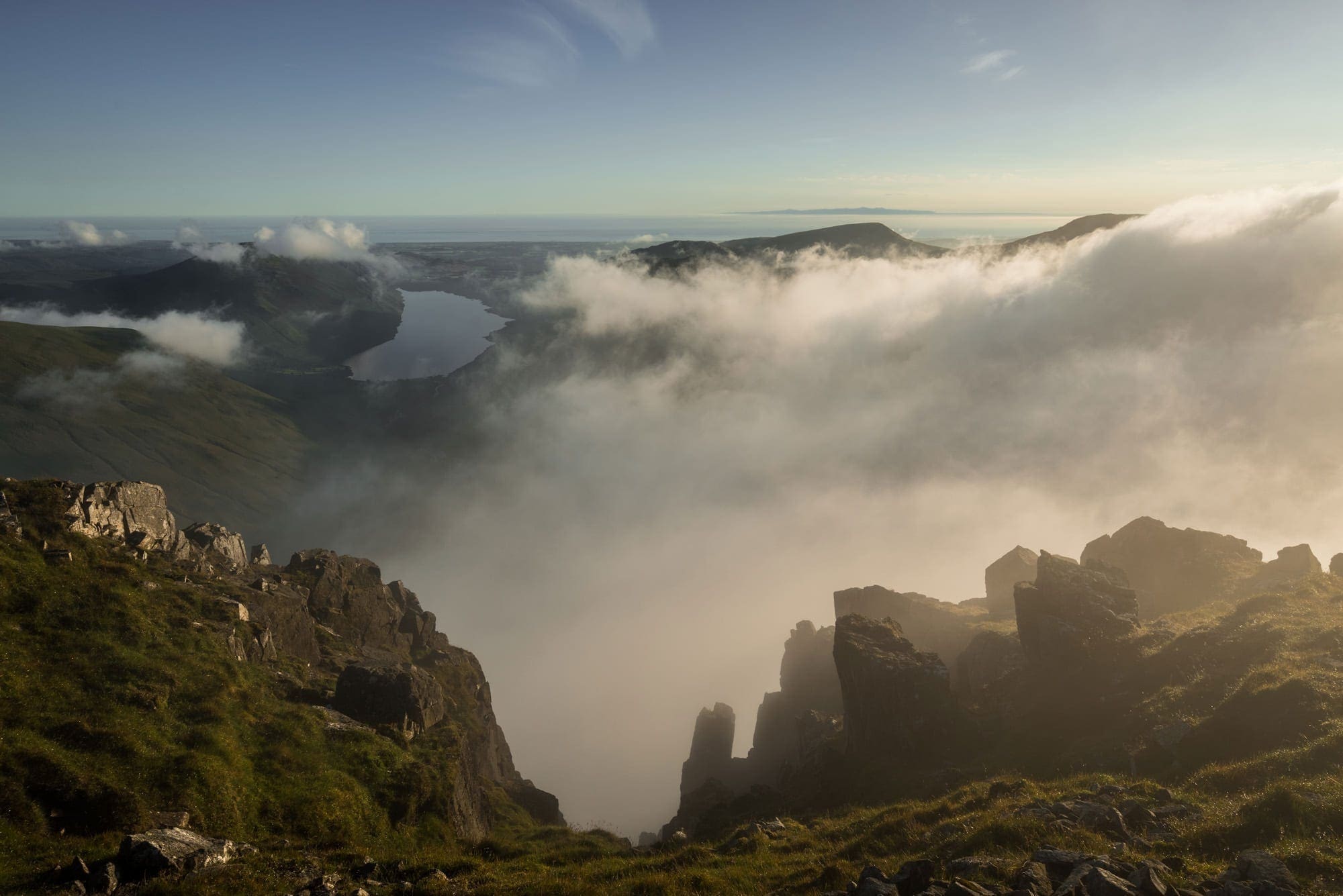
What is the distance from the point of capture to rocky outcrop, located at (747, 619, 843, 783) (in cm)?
9881

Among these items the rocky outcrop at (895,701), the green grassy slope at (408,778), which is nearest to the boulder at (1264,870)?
the green grassy slope at (408,778)

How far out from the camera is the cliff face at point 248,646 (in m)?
39.4

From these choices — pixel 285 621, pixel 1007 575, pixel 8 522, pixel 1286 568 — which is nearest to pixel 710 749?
pixel 1007 575

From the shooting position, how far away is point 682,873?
1092 inches

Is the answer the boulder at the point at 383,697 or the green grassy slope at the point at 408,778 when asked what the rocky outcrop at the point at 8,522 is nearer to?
the green grassy slope at the point at 408,778

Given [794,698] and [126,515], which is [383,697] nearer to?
[126,515]

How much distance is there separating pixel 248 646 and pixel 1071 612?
67.8m

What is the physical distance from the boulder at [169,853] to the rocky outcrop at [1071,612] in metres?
58.8

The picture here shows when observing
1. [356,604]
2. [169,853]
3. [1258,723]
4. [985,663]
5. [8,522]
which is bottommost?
[985,663]

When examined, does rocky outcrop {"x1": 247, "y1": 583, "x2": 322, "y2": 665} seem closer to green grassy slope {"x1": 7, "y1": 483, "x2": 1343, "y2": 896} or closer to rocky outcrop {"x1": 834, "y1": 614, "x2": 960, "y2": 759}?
green grassy slope {"x1": 7, "y1": 483, "x2": 1343, "y2": 896}

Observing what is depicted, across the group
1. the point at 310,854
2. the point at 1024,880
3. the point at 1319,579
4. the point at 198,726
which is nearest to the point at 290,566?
the point at 198,726

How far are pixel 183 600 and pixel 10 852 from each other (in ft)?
82.0

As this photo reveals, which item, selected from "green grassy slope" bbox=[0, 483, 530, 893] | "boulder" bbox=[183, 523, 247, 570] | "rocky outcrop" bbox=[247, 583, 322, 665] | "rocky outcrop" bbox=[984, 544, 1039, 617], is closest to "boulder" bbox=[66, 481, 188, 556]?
"green grassy slope" bbox=[0, 483, 530, 893]

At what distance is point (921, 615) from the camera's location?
95.6m
